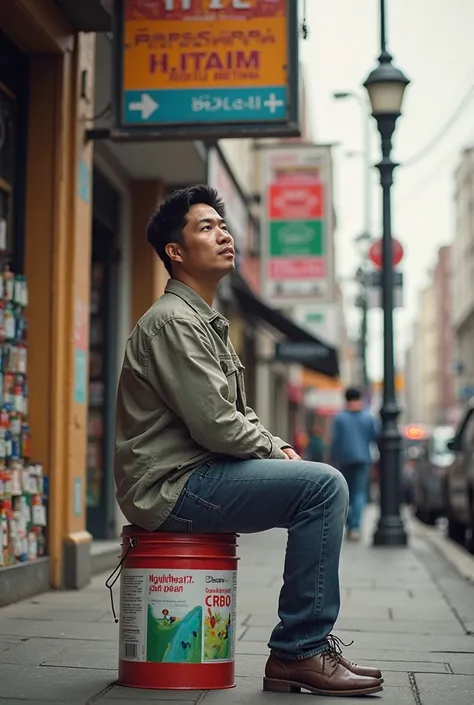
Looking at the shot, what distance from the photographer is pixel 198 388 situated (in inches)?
167

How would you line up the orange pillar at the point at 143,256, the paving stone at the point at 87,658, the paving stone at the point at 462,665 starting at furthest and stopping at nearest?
the orange pillar at the point at 143,256 → the paving stone at the point at 462,665 → the paving stone at the point at 87,658

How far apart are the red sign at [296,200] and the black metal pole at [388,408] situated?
15.3 feet

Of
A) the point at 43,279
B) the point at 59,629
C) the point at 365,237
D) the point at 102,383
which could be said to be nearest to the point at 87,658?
the point at 59,629

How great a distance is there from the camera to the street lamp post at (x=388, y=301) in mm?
12547

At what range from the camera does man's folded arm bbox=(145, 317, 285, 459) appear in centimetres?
422

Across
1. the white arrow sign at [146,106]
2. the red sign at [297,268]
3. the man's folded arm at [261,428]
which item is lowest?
the man's folded arm at [261,428]

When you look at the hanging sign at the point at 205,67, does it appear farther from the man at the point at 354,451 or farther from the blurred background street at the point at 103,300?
the man at the point at 354,451

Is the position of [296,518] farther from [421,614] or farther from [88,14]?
[88,14]

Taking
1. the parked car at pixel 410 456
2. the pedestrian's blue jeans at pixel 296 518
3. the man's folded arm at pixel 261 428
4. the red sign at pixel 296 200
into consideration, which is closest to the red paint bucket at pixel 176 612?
the pedestrian's blue jeans at pixel 296 518

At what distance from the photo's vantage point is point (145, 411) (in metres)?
4.41

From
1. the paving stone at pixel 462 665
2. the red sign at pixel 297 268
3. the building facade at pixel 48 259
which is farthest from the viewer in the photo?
the red sign at pixel 297 268

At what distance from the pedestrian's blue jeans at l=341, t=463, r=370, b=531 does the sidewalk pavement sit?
3.81 m

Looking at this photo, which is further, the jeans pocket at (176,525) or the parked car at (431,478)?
the parked car at (431,478)

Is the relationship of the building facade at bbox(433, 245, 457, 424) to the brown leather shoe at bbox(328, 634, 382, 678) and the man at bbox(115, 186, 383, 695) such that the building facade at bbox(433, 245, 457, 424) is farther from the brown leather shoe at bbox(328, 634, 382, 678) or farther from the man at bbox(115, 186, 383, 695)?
the man at bbox(115, 186, 383, 695)
